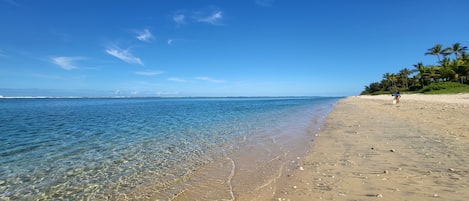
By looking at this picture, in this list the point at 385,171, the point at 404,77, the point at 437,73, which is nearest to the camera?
the point at 385,171

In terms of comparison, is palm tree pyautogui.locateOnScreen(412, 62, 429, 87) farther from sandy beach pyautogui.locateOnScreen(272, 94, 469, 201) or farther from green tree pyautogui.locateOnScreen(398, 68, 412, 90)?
sandy beach pyautogui.locateOnScreen(272, 94, 469, 201)

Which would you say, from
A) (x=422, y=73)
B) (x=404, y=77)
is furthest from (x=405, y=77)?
(x=422, y=73)

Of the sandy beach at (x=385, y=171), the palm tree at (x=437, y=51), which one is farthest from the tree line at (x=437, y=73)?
the sandy beach at (x=385, y=171)

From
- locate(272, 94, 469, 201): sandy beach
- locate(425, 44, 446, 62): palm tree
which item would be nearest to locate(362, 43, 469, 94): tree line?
locate(425, 44, 446, 62): palm tree

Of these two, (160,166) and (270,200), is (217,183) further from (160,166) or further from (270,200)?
(160,166)

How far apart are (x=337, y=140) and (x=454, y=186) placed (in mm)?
6369

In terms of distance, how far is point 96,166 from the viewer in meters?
8.53

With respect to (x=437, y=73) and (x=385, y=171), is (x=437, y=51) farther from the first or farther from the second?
(x=385, y=171)

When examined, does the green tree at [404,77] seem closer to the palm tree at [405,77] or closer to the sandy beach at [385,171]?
the palm tree at [405,77]

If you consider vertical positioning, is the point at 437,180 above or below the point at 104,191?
above

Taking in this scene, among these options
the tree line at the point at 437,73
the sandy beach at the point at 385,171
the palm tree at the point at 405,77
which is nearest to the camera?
the sandy beach at the point at 385,171

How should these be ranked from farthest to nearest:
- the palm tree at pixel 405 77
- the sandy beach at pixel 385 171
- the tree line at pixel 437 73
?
the palm tree at pixel 405 77 → the tree line at pixel 437 73 → the sandy beach at pixel 385 171

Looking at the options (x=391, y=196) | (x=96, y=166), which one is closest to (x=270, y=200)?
(x=391, y=196)

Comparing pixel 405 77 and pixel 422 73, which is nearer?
pixel 422 73
